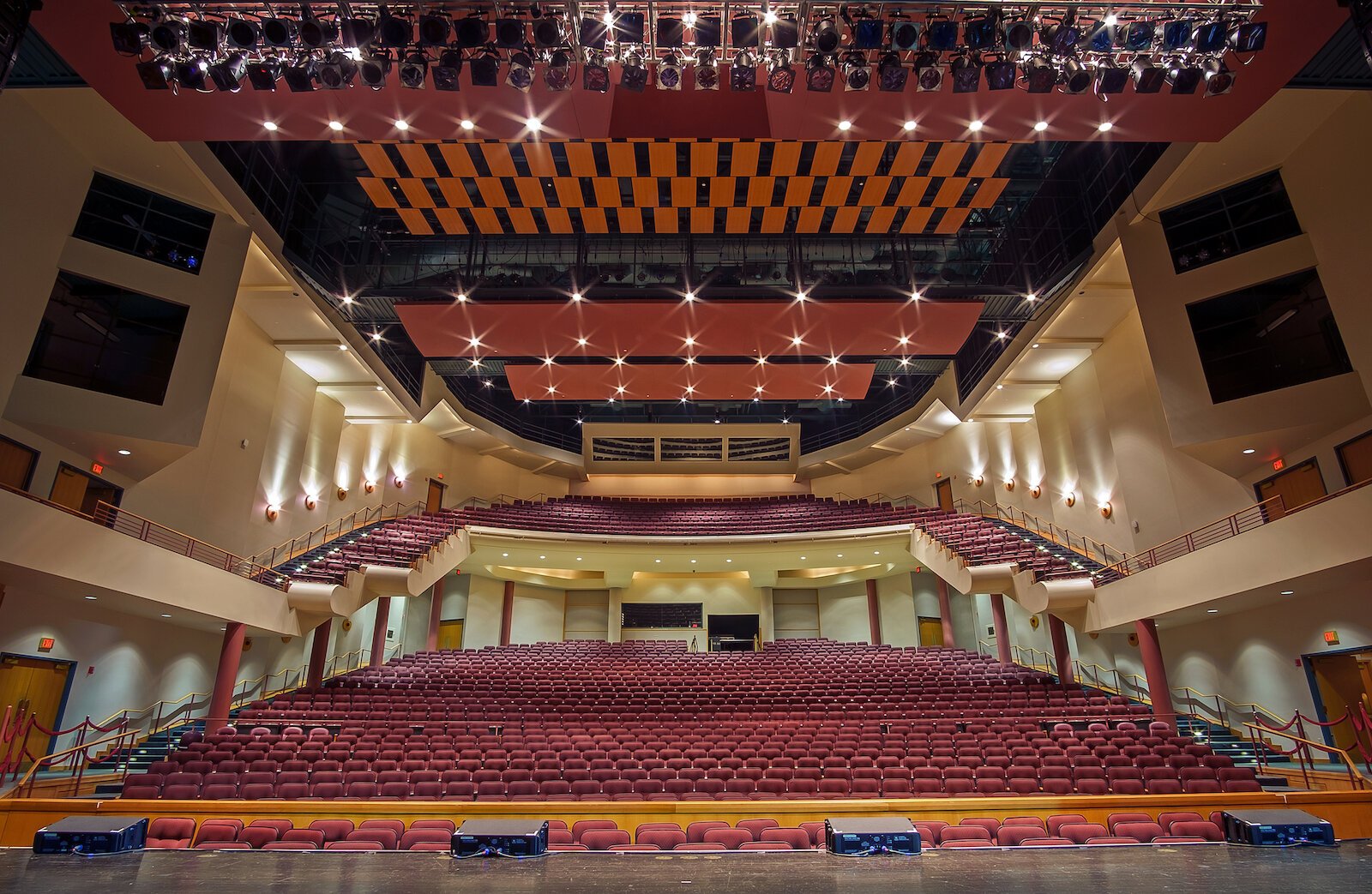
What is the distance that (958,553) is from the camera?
13.8 m

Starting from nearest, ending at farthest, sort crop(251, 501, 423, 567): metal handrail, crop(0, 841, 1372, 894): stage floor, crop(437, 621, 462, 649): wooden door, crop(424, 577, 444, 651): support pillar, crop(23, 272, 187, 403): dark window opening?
crop(0, 841, 1372, 894): stage floor, crop(23, 272, 187, 403): dark window opening, crop(251, 501, 423, 567): metal handrail, crop(424, 577, 444, 651): support pillar, crop(437, 621, 462, 649): wooden door

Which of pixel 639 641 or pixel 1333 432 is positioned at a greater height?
pixel 1333 432

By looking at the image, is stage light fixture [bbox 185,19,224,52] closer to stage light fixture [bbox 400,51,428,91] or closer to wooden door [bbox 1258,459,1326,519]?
stage light fixture [bbox 400,51,428,91]

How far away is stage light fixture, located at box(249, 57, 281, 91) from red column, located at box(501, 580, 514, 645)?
1614 cm

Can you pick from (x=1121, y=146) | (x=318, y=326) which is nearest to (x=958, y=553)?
(x=1121, y=146)

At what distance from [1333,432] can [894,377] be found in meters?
12.5

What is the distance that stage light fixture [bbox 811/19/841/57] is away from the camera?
18.0 ft

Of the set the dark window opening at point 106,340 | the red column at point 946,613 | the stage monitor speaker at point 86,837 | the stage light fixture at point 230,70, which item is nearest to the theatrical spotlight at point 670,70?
the stage light fixture at point 230,70

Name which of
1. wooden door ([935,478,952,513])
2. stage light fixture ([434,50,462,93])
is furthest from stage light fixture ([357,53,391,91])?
wooden door ([935,478,952,513])

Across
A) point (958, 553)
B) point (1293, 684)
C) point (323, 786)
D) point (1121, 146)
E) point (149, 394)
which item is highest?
point (1121, 146)

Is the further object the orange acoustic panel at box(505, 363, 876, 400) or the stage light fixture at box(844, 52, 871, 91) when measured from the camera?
the orange acoustic panel at box(505, 363, 876, 400)

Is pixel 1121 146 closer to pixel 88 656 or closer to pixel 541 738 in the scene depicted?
pixel 541 738

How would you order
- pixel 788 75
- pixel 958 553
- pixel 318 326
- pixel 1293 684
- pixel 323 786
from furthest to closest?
pixel 958 553
pixel 318 326
pixel 1293 684
pixel 323 786
pixel 788 75

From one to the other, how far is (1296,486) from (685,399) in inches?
460
